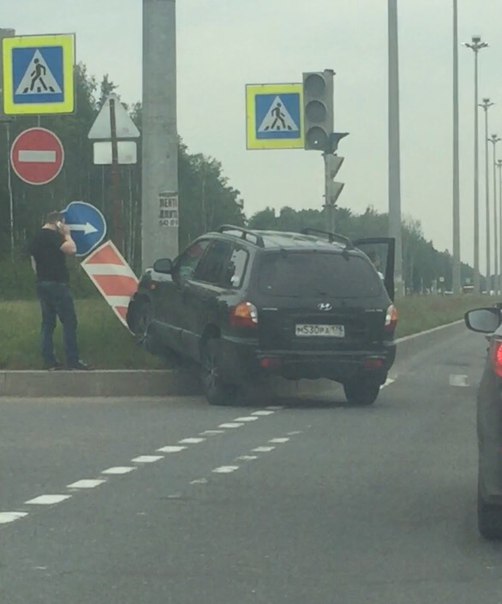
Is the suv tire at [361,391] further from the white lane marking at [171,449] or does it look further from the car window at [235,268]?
the white lane marking at [171,449]

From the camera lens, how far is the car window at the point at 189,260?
19.5 meters

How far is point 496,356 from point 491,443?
1.36ft

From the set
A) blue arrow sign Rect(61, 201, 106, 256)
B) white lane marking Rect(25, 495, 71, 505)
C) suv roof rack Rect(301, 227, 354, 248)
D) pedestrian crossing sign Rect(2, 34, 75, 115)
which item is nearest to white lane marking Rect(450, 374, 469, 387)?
suv roof rack Rect(301, 227, 354, 248)

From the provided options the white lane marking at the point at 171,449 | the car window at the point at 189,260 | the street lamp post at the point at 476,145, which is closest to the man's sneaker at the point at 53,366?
the car window at the point at 189,260

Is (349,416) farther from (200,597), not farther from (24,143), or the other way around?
(200,597)

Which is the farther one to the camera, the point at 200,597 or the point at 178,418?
the point at 178,418

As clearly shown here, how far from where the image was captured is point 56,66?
22.8 metres

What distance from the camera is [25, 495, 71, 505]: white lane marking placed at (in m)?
10.6

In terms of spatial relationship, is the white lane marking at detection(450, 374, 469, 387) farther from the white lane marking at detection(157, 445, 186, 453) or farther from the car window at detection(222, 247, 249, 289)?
the white lane marking at detection(157, 445, 186, 453)

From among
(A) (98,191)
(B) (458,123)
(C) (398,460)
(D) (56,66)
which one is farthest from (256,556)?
(A) (98,191)

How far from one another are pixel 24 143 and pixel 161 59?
1918 mm

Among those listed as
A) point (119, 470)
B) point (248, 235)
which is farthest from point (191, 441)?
point (248, 235)

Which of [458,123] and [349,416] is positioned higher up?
[458,123]

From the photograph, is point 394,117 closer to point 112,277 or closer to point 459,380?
A: point 459,380
